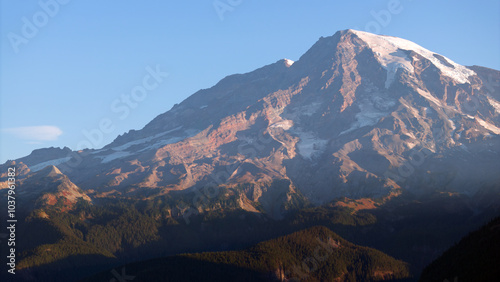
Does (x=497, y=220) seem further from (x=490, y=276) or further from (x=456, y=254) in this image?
(x=490, y=276)

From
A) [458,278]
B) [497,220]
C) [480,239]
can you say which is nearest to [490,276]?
[458,278]

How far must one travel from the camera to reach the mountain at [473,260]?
4975 inches

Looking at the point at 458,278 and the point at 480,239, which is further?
the point at 480,239

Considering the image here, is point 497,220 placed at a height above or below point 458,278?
above

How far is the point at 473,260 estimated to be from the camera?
13800cm

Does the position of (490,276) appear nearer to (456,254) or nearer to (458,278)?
(458,278)

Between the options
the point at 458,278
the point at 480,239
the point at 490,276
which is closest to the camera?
the point at 490,276

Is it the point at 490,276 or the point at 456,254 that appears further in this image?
the point at 456,254

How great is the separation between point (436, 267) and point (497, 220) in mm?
23181

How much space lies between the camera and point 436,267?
154m

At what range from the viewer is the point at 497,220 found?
510ft

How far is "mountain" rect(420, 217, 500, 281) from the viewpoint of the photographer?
12638cm

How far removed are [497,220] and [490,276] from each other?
41685mm

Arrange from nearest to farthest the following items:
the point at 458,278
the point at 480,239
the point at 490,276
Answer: the point at 490,276, the point at 458,278, the point at 480,239
